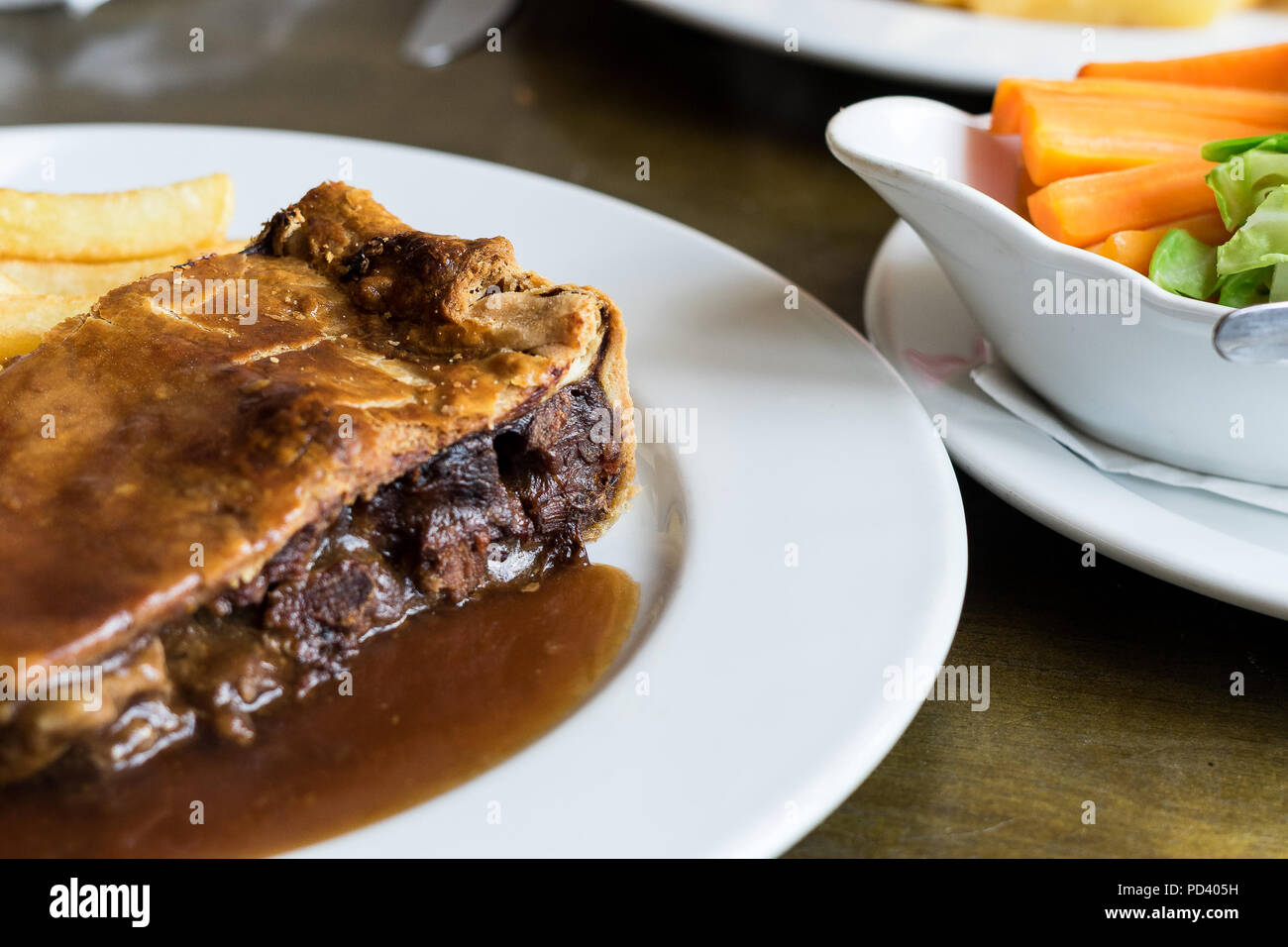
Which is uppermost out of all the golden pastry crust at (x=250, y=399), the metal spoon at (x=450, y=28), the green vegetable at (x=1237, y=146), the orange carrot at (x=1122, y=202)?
the metal spoon at (x=450, y=28)

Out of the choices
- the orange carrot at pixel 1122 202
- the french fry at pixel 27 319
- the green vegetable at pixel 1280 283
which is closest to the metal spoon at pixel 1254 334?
the green vegetable at pixel 1280 283

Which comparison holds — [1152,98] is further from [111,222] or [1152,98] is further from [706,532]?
[111,222]

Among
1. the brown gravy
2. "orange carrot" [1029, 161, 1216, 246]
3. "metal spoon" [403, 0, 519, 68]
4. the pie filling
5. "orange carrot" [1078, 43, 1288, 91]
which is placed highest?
"metal spoon" [403, 0, 519, 68]

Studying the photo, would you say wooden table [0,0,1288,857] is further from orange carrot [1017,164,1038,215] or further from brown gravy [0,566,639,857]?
orange carrot [1017,164,1038,215]

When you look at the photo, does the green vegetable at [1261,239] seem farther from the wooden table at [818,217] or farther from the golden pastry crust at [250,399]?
the golden pastry crust at [250,399]

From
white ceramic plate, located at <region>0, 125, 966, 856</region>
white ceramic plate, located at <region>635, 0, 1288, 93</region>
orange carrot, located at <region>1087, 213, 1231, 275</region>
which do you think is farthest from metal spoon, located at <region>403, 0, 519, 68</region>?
orange carrot, located at <region>1087, 213, 1231, 275</region>
